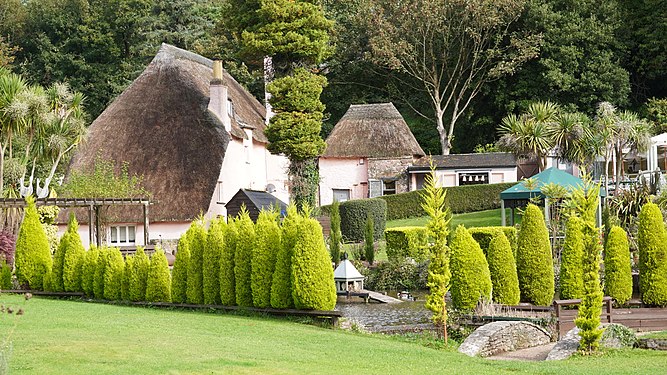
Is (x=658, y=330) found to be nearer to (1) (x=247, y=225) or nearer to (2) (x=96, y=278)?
(1) (x=247, y=225)

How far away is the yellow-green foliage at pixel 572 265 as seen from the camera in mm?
18625

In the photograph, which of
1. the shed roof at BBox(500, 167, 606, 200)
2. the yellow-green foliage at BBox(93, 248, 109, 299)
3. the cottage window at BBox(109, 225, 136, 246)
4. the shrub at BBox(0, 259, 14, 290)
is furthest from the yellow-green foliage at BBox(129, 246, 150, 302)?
the cottage window at BBox(109, 225, 136, 246)

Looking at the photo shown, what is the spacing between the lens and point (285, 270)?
18047mm

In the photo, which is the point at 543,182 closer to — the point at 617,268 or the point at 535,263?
the point at 535,263

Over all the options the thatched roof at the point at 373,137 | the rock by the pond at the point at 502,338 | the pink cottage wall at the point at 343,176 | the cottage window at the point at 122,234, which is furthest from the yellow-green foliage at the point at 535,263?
the pink cottage wall at the point at 343,176

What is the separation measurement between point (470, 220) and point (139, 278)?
22.9 meters

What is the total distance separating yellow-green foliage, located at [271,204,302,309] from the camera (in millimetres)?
18000

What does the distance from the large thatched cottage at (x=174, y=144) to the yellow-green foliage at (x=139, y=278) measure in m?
15.7

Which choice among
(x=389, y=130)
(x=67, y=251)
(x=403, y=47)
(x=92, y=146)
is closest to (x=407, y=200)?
(x=389, y=130)

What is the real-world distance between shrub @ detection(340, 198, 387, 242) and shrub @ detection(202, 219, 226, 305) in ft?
62.7

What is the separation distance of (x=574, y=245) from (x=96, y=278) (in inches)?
420

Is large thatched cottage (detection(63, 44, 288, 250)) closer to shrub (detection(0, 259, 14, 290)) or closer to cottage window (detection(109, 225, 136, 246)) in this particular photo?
cottage window (detection(109, 225, 136, 246))

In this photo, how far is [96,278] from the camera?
2103cm

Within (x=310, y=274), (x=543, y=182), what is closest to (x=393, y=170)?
(x=543, y=182)
